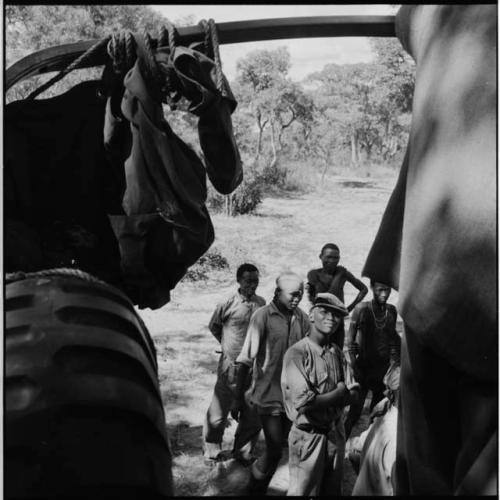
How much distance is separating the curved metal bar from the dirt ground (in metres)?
3.24

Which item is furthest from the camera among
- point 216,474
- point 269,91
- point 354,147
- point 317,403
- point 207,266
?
point 354,147

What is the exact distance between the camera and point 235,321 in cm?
497

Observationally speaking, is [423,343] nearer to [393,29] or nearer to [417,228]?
[417,228]

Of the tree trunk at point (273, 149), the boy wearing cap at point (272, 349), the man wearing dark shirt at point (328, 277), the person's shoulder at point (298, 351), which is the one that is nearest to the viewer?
the person's shoulder at point (298, 351)

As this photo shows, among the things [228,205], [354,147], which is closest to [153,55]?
[228,205]

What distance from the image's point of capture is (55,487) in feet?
2.87

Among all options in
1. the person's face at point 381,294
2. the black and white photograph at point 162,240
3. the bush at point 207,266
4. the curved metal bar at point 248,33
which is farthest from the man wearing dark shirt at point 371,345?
the bush at point 207,266

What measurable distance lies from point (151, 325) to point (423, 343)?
8371 mm

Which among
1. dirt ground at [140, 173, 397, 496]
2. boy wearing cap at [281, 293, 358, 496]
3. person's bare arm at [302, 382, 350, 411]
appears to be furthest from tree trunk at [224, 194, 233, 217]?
person's bare arm at [302, 382, 350, 411]

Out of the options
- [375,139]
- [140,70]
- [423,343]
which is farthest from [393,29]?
[375,139]

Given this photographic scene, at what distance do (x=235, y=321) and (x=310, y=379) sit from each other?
1220 mm

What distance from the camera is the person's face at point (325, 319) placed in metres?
3.92

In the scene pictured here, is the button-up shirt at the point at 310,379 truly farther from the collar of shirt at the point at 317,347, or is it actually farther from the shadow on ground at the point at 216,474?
the shadow on ground at the point at 216,474

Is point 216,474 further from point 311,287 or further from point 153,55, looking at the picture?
point 153,55
